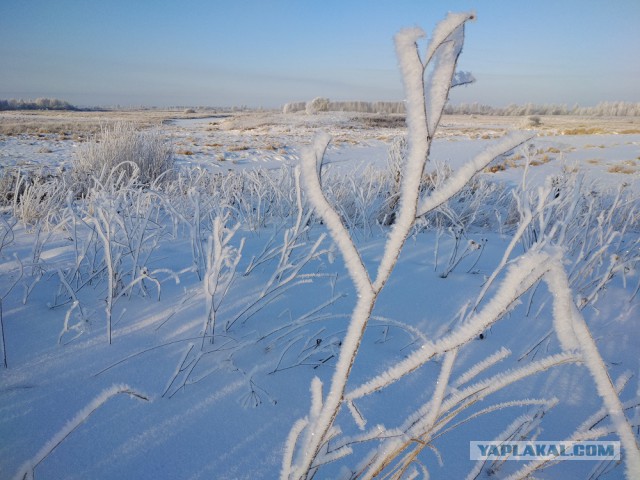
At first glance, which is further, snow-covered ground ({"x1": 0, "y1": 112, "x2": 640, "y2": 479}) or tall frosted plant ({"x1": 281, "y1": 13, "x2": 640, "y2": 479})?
snow-covered ground ({"x1": 0, "y1": 112, "x2": 640, "y2": 479})

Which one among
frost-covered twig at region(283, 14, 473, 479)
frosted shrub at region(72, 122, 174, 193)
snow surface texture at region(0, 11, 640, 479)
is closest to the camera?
frost-covered twig at region(283, 14, 473, 479)

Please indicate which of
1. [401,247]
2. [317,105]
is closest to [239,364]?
[401,247]

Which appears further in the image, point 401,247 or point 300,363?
point 300,363

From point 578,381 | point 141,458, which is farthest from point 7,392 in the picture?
point 578,381

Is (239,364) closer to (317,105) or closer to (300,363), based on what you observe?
(300,363)

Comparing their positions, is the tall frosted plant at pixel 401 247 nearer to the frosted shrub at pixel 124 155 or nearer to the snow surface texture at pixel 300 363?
the snow surface texture at pixel 300 363

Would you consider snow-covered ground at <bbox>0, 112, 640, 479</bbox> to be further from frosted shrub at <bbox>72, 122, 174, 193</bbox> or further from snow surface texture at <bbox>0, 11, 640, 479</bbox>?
frosted shrub at <bbox>72, 122, 174, 193</bbox>

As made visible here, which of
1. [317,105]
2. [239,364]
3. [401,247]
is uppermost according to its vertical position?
[317,105]

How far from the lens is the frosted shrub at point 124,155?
4465 mm

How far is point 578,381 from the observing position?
48.3 inches

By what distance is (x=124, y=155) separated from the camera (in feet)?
15.3

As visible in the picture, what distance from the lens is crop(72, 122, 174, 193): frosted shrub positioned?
446cm

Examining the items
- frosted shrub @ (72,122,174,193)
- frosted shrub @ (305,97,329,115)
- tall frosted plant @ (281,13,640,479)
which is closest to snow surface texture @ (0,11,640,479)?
tall frosted plant @ (281,13,640,479)

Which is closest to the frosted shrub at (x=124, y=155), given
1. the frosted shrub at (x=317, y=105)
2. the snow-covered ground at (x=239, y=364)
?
the snow-covered ground at (x=239, y=364)
